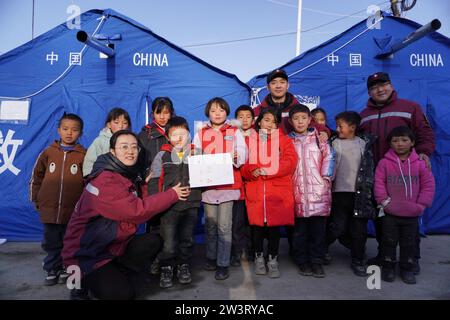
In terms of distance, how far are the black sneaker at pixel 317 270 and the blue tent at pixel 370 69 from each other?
237cm

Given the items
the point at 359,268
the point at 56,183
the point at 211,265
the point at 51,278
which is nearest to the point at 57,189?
the point at 56,183

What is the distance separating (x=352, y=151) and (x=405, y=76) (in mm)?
2374

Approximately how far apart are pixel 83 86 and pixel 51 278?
2624 millimetres

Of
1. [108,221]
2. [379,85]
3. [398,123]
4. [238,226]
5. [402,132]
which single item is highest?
[379,85]

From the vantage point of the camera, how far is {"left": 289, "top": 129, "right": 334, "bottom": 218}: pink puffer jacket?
277 cm

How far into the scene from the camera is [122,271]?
2.40 meters

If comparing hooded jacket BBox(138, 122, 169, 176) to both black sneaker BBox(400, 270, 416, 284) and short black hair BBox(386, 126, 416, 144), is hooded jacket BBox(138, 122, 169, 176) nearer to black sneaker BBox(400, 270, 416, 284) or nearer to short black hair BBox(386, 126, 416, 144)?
short black hair BBox(386, 126, 416, 144)

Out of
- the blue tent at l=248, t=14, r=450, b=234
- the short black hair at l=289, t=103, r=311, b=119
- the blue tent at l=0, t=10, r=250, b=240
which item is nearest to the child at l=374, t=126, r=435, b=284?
the short black hair at l=289, t=103, r=311, b=119

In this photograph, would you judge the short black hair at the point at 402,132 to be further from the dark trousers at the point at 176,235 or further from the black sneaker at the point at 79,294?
the black sneaker at the point at 79,294

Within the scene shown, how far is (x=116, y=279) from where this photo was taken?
218 cm

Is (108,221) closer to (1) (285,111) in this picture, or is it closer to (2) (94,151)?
(2) (94,151)

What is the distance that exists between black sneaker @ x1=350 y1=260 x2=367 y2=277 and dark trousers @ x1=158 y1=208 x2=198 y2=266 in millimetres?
1673

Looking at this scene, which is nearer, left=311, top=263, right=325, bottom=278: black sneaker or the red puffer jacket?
the red puffer jacket
